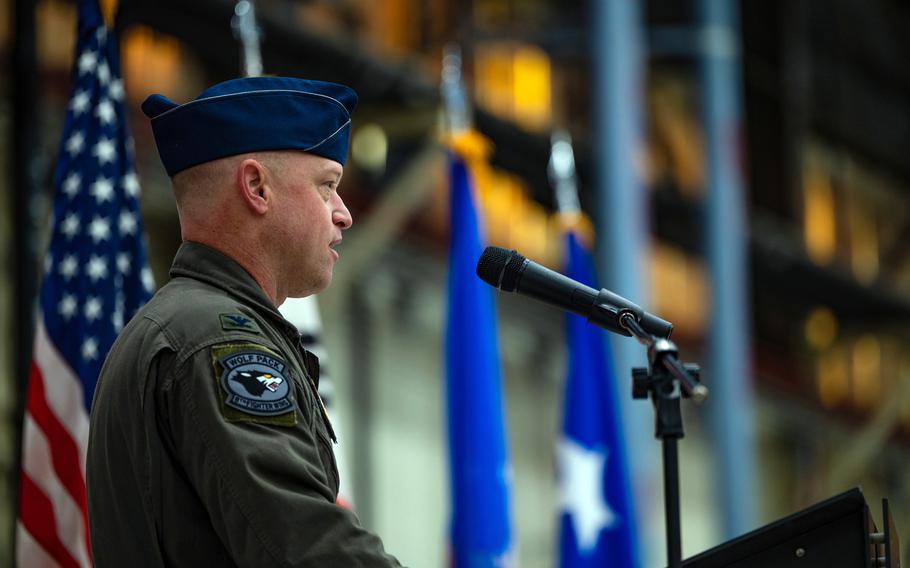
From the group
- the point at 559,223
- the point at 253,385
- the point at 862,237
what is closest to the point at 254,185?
the point at 253,385

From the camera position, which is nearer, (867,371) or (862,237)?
(867,371)

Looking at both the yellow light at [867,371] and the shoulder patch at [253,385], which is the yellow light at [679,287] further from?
the shoulder patch at [253,385]

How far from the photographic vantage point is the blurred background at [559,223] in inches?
350

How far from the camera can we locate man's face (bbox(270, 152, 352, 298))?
2.46m

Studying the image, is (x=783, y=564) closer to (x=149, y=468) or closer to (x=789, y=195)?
(x=149, y=468)

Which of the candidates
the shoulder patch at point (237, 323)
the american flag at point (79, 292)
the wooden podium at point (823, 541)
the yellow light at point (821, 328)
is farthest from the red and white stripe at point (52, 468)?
the yellow light at point (821, 328)

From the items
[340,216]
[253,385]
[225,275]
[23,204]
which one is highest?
[23,204]

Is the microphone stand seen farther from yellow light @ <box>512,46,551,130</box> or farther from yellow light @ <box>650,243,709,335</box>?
yellow light @ <box>650,243,709,335</box>

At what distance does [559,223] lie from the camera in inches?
321

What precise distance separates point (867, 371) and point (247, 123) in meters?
16.1

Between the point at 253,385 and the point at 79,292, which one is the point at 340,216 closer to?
the point at 253,385

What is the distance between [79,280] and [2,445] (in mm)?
3563

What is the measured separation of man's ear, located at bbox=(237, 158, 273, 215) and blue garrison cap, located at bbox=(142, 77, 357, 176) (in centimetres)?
2

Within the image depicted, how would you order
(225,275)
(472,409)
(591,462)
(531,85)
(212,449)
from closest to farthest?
(212,449) < (225,275) < (472,409) < (591,462) < (531,85)
